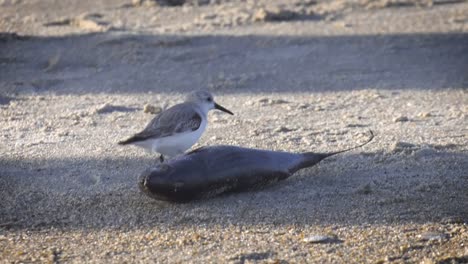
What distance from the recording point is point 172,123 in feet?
24.7

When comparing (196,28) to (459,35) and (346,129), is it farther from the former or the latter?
(346,129)

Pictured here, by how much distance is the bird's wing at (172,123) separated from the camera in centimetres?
738

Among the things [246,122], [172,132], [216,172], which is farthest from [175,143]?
[246,122]

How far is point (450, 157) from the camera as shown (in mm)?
7816

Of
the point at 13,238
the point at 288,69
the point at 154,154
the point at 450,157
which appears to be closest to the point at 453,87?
the point at 288,69

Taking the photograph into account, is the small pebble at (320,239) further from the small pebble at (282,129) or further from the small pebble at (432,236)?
the small pebble at (282,129)

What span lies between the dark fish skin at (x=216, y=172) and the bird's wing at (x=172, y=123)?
470 mm

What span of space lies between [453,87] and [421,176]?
10.6 ft

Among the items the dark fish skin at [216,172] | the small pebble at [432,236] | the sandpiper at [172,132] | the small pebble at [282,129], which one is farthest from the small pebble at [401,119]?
the small pebble at [432,236]

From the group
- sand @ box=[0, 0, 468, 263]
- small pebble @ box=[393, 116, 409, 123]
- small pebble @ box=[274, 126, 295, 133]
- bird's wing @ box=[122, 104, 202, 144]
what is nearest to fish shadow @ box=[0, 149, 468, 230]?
sand @ box=[0, 0, 468, 263]

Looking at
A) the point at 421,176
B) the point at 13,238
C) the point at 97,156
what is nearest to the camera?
the point at 13,238

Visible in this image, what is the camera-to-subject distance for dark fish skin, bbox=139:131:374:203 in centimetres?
671

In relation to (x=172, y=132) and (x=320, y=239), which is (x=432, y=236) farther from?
(x=172, y=132)

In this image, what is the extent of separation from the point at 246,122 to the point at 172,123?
178cm
